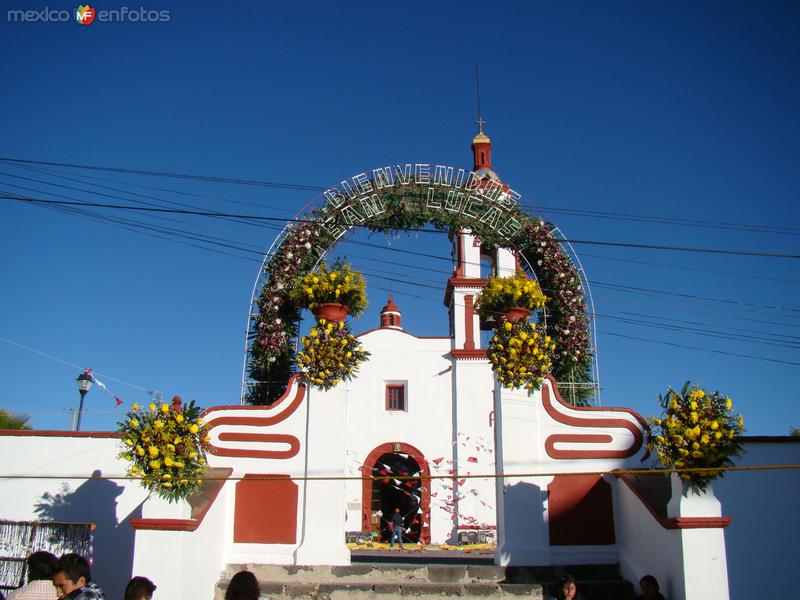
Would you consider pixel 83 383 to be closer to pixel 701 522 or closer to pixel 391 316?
pixel 701 522

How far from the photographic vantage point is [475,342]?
22297 millimetres

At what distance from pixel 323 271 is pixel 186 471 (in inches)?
140

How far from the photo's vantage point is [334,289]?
10.5m

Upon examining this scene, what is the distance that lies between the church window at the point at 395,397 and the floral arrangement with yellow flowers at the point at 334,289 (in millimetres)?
12337

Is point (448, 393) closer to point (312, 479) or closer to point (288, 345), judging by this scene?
point (288, 345)

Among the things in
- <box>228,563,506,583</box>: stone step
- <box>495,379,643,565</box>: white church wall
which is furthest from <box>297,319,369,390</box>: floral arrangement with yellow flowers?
<box>228,563,506,583</box>: stone step

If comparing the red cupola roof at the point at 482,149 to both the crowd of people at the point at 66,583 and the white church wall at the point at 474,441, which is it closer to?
the white church wall at the point at 474,441

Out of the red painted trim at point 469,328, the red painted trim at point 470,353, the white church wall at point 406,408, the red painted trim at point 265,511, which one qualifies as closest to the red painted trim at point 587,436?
the red painted trim at point 265,511

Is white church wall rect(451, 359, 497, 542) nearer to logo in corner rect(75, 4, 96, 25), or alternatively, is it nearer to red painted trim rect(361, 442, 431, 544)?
red painted trim rect(361, 442, 431, 544)

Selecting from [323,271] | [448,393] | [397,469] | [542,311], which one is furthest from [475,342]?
[323,271]

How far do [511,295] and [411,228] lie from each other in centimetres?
265

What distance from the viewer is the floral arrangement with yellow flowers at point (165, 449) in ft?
27.3

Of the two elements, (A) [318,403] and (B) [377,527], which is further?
(B) [377,527]

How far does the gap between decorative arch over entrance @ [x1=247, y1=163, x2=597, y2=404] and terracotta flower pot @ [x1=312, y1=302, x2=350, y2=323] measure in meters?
1.15
